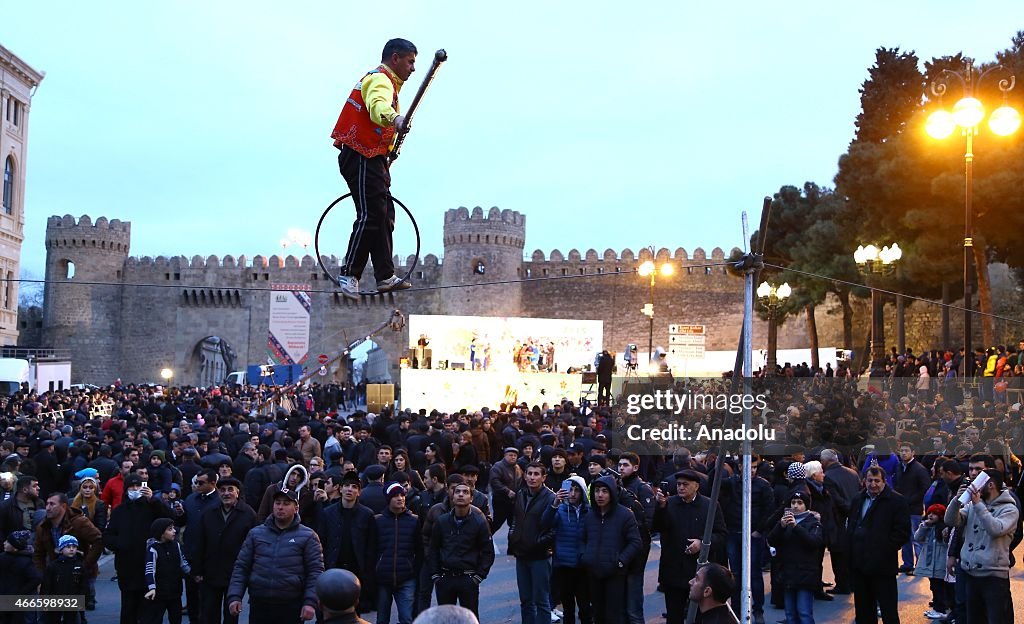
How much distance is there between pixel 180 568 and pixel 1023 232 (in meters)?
18.4

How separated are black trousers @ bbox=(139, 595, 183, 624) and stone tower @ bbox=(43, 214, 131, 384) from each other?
38.6m

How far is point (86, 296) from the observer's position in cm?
4362

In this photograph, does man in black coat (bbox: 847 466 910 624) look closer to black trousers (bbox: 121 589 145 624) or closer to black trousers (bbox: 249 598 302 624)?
black trousers (bbox: 249 598 302 624)

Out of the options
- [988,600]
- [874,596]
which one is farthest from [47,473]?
[988,600]

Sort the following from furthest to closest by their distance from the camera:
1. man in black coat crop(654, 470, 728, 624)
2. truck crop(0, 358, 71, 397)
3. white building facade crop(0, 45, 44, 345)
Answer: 1. white building facade crop(0, 45, 44, 345)
2. truck crop(0, 358, 71, 397)
3. man in black coat crop(654, 470, 728, 624)

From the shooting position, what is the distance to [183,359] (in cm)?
4409

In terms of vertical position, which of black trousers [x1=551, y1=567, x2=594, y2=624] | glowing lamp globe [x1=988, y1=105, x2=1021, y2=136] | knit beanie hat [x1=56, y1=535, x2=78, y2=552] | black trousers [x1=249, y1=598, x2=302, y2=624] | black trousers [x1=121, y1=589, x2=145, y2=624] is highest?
glowing lamp globe [x1=988, y1=105, x2=1021, y2=136]

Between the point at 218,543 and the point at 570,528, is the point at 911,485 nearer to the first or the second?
the point at 570,528

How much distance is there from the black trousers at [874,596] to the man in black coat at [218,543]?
155 inches

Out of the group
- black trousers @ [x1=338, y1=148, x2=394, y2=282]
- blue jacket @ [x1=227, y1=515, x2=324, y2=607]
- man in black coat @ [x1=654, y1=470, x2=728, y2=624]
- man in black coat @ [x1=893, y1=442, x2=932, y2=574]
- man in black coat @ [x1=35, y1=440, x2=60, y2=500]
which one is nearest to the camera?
black trousers @ [x1=338, y1=148, x2=394, y2=282]

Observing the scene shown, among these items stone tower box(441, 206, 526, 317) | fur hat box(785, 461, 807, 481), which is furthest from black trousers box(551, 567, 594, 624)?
stone tower box(441, 206, 526, 317)

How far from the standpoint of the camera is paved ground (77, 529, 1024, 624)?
314 inches

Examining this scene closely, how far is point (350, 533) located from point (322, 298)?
1469 inches

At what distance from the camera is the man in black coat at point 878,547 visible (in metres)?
6.79
